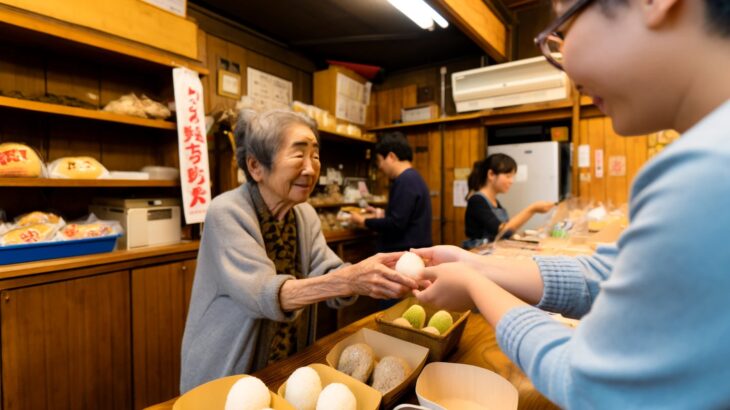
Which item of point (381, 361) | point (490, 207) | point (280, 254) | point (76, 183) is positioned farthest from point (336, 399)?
point (490, 207)

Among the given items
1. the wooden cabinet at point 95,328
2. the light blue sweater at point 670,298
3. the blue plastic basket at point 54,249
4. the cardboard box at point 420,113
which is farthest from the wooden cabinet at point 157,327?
the cardboard box at point 420,113

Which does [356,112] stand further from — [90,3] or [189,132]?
[90,3]

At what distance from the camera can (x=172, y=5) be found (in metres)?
2.57

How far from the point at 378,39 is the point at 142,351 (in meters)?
3.83

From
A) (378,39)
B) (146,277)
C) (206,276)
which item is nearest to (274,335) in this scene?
(206,276)

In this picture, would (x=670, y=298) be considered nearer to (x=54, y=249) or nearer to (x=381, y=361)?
(x=381, y=361)

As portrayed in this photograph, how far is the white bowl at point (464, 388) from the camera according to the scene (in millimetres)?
785

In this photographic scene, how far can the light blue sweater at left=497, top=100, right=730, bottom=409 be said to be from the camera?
0.34 metres

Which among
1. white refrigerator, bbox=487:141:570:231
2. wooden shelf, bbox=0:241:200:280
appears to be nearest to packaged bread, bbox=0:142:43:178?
wooden shelf, bbox=0:241:200:280

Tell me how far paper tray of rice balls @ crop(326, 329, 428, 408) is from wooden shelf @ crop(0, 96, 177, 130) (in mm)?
2300

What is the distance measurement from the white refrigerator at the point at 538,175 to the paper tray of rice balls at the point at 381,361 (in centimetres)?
357

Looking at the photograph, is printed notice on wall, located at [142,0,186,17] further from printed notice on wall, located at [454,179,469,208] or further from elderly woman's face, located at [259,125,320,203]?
printed notice on wall, located at [454,179,469,208]

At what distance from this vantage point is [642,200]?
396 millimetres

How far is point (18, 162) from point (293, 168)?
5.82ft
